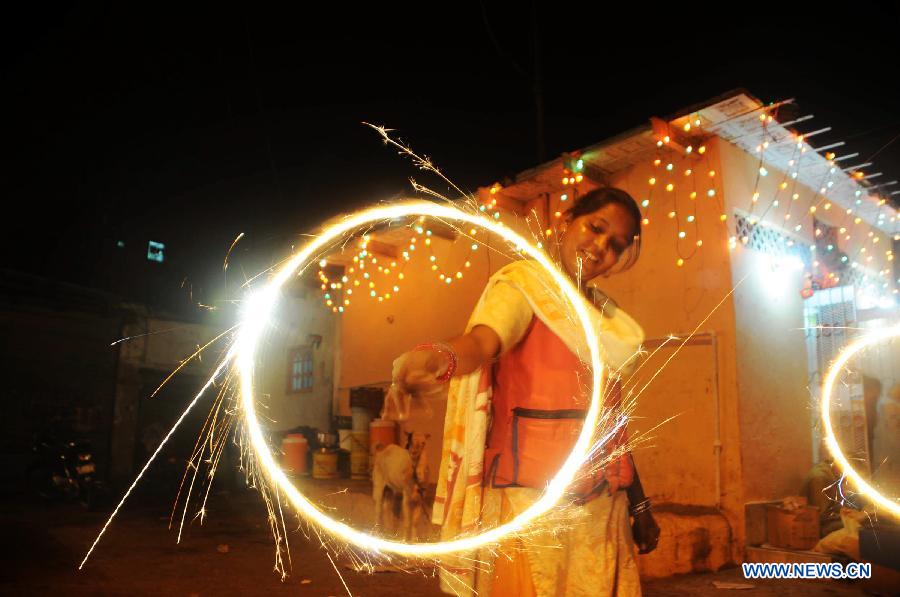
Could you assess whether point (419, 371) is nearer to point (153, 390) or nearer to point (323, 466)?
point (323, 466)

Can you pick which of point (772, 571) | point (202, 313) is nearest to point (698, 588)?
point (772, 571)

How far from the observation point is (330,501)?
28.7 ft

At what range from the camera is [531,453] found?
2588 millimetres

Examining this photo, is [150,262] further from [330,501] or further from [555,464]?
[555,464]

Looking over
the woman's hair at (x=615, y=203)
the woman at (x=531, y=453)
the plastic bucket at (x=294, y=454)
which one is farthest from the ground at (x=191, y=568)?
the woman's hair at (x=615, y=203)

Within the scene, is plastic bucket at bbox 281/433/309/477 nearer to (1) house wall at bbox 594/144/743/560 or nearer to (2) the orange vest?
(1) house wall at bbox 594/144/743/560

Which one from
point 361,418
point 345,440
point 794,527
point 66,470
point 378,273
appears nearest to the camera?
point 794,527

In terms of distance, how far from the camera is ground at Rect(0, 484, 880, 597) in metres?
5.46

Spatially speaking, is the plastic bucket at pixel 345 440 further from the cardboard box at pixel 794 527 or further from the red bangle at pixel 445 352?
the red bangle at pixel 445 352

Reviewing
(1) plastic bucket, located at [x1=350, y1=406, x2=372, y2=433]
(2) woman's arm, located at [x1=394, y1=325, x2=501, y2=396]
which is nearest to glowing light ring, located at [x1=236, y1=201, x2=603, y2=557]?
(2) woman's arm, located at [x1=394, y1=325, x2=501, y2=396]

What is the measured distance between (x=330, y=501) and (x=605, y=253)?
692 cm

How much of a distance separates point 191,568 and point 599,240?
5546 mm

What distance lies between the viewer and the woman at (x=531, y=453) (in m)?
2.56

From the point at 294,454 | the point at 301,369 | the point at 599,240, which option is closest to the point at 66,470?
the point at 294,454
